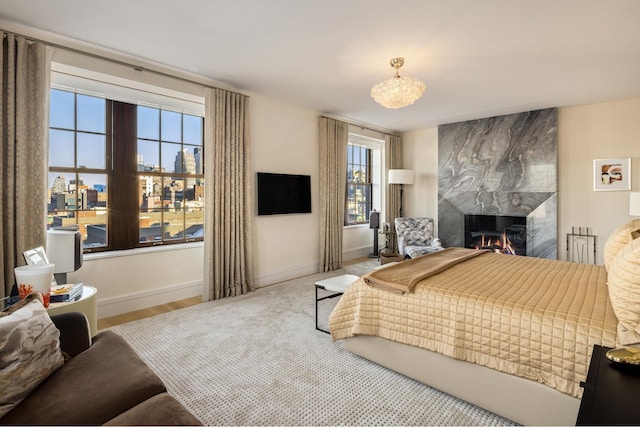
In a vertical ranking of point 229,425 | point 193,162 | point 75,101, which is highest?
point 75,101

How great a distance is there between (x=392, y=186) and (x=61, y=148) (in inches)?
211

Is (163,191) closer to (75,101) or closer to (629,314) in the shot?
(75,101)

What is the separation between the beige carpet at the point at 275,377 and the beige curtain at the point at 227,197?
662 millimetres

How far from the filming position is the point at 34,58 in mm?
2688

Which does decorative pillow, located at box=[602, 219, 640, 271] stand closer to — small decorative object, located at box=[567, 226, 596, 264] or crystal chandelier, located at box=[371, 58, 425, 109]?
crystal chandelier, located at box=[371, 58, 425, 109]

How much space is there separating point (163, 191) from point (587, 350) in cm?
416

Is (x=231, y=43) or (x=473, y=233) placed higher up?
(x=231, y=43)

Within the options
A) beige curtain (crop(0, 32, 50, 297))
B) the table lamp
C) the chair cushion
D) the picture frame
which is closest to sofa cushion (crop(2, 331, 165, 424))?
the picture frame

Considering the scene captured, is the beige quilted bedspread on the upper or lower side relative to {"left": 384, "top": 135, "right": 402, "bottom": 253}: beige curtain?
lower

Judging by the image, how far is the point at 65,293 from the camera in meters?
2.22

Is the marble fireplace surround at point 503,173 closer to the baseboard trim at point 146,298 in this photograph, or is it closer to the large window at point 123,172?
the large window at point 123,172

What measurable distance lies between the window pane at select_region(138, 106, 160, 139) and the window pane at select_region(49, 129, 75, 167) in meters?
0.68

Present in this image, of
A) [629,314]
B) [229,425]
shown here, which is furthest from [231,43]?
[629,314]

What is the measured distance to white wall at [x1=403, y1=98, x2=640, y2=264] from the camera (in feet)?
15.0
